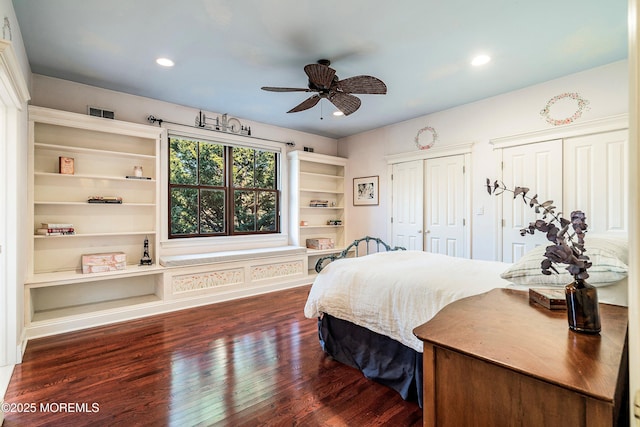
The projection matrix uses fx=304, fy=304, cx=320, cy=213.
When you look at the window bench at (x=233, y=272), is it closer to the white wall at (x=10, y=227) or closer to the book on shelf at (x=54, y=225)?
the book on shelf at (x=54, y=225)

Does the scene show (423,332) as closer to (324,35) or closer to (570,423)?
(570,423)

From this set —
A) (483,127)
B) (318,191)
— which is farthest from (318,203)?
(483,127)

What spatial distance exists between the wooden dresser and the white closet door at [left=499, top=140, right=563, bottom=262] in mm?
2766

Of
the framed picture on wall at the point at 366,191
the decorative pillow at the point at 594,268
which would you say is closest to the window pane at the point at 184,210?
the framed picture on wall at the point at 366,191

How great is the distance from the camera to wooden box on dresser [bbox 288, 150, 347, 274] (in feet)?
17.3

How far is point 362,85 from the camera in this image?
2.77 meters

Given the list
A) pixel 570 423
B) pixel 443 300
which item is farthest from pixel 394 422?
pixel 570 423

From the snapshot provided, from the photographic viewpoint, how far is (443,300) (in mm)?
1809

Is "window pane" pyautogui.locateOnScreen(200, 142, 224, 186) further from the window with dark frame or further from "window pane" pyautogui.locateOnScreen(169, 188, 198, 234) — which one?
"window pane" pyautogui.locateOnScreen(169, 188, 198, 234)

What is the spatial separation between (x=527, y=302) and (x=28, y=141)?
14.4 ft

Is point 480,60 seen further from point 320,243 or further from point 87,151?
point 87,151

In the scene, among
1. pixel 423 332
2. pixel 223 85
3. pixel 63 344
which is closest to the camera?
pixel 423 332

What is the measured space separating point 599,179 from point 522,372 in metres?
3.39

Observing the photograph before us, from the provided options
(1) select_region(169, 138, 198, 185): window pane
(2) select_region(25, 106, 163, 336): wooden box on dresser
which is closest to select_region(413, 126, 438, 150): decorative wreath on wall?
(1) select_region(169, 138, 198, 185): window pane
